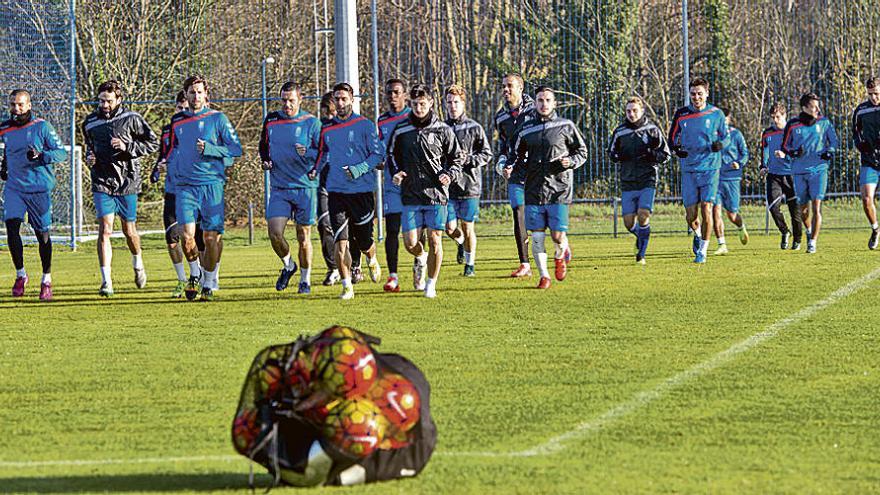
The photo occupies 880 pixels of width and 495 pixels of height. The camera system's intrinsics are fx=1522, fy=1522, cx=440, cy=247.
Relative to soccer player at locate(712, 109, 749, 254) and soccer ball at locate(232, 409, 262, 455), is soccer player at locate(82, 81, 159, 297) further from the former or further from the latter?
soccer ball at locate(232, 409, 262, 455)

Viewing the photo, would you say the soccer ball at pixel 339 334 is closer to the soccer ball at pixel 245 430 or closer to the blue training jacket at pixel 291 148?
the soccer ball at pixel 245 430

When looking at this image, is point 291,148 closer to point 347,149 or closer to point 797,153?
point 347,149

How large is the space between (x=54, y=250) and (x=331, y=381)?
21869 mm

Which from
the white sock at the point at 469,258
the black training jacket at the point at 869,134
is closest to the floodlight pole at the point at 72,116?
the white sock at the point at 469,258

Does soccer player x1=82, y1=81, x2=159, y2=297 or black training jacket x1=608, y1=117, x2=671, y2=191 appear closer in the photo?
soccer player x1=82, y1=81, x2=159, y2=297

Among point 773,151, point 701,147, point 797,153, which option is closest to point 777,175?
point 773,151

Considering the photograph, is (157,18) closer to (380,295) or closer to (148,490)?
(380,295)

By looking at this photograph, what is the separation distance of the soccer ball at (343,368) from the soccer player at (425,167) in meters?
9.16

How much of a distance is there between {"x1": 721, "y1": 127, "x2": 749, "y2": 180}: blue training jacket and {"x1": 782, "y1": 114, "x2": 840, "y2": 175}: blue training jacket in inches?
50.1

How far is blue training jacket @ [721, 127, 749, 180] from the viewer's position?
914 inches

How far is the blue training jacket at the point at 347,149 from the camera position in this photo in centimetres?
1616

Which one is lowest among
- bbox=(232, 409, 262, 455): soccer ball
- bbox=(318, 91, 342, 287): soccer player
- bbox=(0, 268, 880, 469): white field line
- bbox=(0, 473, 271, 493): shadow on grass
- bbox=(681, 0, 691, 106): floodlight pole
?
bbox=(0, 473, 271, 493): shadow on grass

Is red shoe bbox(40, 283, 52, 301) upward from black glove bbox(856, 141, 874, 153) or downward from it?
downward

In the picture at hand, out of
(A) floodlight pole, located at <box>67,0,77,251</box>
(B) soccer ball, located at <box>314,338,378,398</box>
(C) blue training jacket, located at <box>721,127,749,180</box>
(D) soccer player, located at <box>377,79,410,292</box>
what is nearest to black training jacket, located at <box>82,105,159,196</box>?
(D) soccer player, located at <box>377,79,410,292</box>
